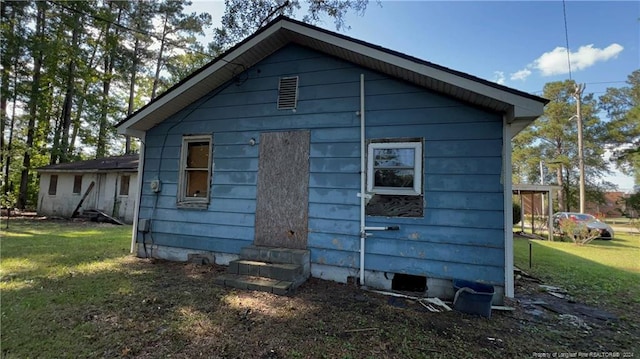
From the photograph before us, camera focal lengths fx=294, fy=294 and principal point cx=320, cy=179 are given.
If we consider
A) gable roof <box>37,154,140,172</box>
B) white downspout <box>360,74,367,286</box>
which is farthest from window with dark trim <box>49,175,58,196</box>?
white downspout <box>360,74,367,286</box>

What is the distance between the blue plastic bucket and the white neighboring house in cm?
1426

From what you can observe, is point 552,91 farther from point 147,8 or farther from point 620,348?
point 147,8

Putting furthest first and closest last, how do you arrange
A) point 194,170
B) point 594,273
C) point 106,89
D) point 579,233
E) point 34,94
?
1. point 106,89
2. point 34,94
3. point 579,233
4. point 594,273
5. point 194,170

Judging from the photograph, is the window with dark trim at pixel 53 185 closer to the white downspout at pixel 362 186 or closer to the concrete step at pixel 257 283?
the concrete step at pixel 257 283

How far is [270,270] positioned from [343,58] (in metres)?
3.57

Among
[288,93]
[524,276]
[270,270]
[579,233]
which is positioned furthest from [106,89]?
[579,233]

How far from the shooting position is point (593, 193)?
2584 centimetres

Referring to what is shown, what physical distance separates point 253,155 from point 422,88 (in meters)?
3.03

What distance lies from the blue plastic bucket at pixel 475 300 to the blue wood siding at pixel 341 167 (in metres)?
0.23

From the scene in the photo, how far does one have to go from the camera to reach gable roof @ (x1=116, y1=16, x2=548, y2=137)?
3.74 meters

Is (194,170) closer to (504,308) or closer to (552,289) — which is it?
(504,308)

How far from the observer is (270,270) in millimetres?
4395

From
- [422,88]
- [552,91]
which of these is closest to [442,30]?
[422,88]

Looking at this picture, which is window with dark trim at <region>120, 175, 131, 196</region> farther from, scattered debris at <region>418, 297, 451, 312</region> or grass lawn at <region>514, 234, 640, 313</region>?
grass lawn at <region>514, 234, 640, 313</region>
